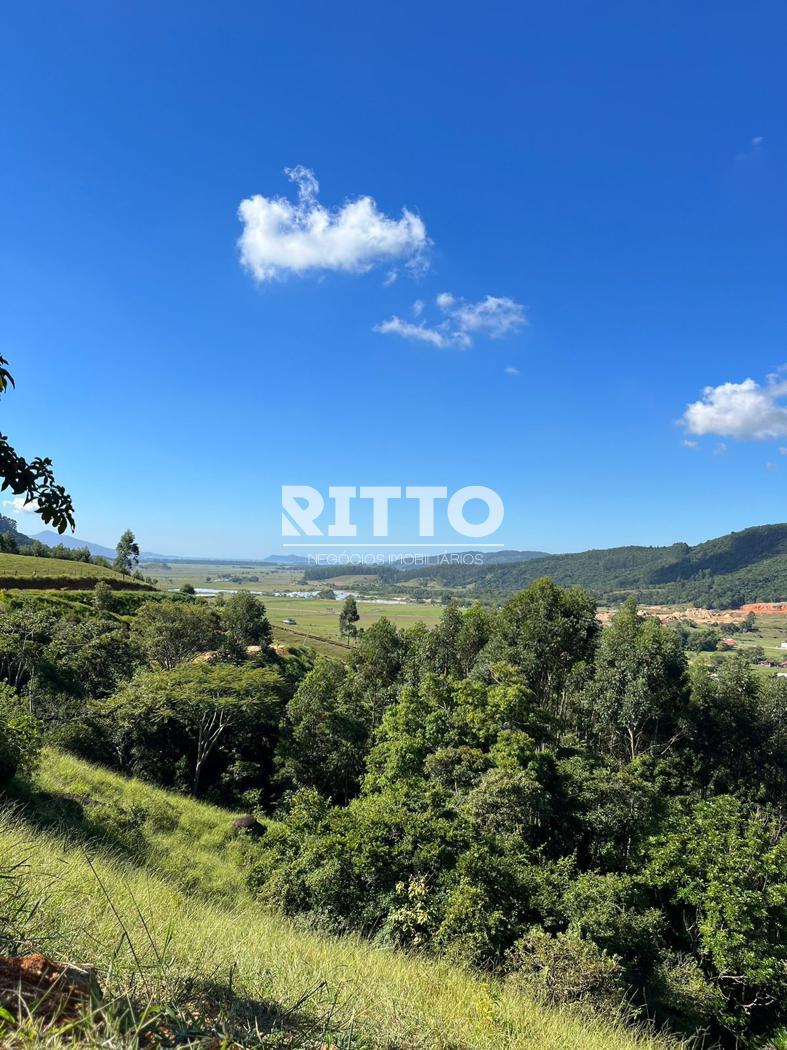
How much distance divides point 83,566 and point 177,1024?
6013cm

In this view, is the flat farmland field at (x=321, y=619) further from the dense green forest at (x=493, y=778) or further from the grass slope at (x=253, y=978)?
the grass slope at (x=253, y=978)

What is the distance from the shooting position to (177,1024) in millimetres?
1977

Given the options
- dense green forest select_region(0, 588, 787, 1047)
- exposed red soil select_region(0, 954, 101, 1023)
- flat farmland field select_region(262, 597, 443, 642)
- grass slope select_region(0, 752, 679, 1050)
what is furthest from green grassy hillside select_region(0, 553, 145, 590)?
exposed red soil select_region(0, 954, 101, 1023)

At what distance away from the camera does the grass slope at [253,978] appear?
7.92 ft

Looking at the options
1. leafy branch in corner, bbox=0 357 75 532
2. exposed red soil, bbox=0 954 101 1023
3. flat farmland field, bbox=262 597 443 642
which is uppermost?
leafy branch in corner, bbox=0 357 75 532

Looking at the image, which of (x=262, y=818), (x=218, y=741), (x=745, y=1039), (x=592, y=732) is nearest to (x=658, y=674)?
(x=592, y=732)

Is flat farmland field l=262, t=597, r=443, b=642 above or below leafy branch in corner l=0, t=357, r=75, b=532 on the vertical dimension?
below

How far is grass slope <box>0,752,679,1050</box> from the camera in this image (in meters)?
2.41

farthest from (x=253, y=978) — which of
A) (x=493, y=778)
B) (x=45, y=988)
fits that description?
(x=493, y=778)

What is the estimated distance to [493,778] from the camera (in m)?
14.5

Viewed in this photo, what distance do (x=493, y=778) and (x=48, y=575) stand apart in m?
42.3

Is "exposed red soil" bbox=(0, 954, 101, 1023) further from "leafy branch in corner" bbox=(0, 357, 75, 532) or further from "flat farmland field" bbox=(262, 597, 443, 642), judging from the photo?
"flat farmland field" bbox=(262, 597, 443, 642)

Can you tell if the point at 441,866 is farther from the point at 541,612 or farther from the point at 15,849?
the point at 541,612

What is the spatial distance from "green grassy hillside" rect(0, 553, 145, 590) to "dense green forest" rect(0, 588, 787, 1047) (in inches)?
280
